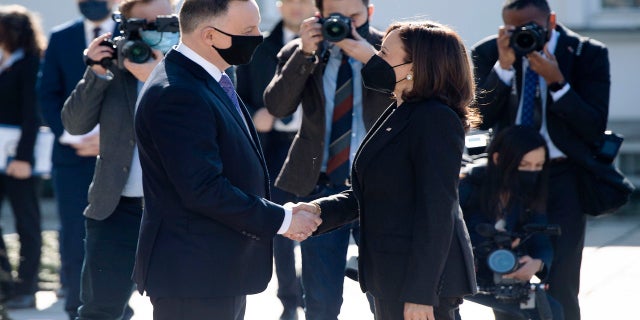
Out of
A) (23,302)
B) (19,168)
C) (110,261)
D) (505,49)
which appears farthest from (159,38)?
(23,302)

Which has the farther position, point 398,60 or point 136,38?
point 136,38

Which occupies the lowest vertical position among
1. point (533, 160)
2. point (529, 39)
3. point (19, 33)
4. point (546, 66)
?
point (533, 160)

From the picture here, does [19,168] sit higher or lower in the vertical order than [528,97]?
lower

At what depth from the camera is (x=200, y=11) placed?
4.34 metres

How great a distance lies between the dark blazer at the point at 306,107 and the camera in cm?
580

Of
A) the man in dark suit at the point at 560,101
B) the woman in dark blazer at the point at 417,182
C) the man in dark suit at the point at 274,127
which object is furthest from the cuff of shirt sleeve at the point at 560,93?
the man in dark suit at the point at 274,127

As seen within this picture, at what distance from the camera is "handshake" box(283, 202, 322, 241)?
4453 mm

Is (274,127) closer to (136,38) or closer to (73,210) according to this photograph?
(73,210)

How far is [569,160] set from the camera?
20.2 ft

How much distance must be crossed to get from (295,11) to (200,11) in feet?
10.5

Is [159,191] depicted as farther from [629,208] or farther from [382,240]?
[629,208]

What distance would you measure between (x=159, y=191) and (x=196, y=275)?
0.31 m

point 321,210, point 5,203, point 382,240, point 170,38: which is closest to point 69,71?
point 170,38

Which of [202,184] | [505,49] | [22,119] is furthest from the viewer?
[22,119]
